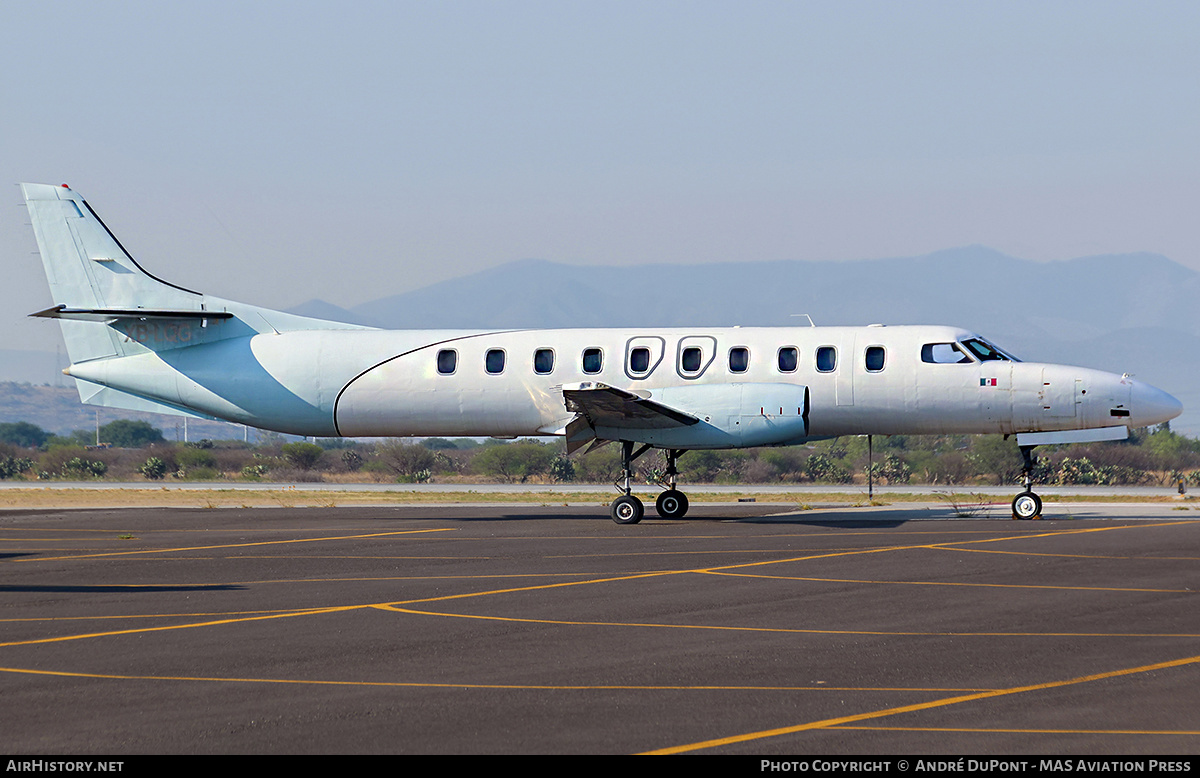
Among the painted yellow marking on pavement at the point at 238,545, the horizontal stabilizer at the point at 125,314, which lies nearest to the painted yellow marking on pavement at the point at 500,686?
the painted yellow marking on pavement at the point at 238,545

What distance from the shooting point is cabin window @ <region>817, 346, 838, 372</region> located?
974 inches

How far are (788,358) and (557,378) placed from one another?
5065mm

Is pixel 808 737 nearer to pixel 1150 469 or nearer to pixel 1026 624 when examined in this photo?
pixel 1026 624

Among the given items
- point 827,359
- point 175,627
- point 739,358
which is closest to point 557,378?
point 739,358

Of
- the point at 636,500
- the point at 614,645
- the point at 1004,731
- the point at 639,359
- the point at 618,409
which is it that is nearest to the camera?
the point at 1004,731

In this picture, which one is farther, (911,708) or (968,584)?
(968,584)

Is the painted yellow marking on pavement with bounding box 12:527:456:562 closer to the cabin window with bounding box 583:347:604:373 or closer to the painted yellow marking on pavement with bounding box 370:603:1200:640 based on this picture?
the cabin window with bounding box 583:347:604:373

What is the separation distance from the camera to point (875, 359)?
81.1 feet

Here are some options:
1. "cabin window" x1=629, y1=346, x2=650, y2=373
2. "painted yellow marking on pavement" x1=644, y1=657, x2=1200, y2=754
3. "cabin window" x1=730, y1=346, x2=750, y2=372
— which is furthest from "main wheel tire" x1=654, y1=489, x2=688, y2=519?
"painted yellow marking on pavement" x1=644, y1=657, x2=1200, y2=754

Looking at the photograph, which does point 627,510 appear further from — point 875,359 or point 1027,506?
point 1027,506

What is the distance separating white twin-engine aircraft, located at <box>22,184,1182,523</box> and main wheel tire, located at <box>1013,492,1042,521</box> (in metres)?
0.04
